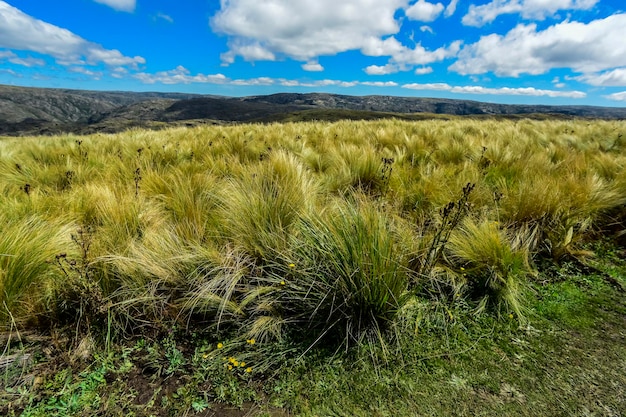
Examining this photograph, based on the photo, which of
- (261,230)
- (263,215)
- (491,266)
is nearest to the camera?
(491,266)

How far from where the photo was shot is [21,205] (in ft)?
9.37

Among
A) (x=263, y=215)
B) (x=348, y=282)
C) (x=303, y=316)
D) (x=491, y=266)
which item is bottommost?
(x=303, y=316)

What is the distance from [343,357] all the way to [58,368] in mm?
1428

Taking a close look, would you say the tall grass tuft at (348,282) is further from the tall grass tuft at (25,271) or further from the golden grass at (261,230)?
the tall grass tuft at (25,271)

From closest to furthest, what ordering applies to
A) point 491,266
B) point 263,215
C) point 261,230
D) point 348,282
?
1. point 348,282
2. point 491,266
3. point 261,230
4. point 263,215

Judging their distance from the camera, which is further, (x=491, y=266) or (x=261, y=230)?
(x=261, y=230)

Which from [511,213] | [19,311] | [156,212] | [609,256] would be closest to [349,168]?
[511,213]

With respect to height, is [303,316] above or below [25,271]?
below

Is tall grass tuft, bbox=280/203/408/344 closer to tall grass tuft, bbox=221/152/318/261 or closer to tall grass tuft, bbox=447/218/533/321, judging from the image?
tall grass tuft, bbox=221/152/318/261

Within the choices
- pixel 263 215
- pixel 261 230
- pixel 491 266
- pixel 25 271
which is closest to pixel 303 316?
pixel 261 230

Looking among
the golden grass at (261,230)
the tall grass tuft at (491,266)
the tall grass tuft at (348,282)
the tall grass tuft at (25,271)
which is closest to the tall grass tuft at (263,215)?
the golden grass at (261,230)

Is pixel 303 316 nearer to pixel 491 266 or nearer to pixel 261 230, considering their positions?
pixel 261 230

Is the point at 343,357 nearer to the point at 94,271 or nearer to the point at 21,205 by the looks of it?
the point at 94,271

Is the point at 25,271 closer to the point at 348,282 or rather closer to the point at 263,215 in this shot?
the point at 263,215
